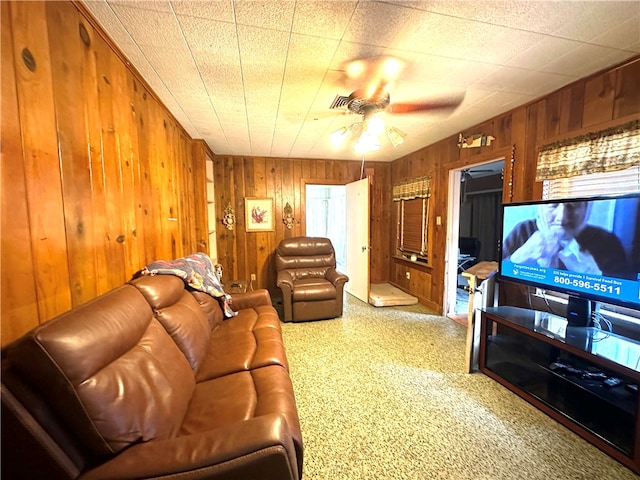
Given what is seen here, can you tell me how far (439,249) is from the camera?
3.61m

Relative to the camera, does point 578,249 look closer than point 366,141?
Yes

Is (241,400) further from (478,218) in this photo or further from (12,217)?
(478,218)

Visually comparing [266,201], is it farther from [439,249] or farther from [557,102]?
[557,102]

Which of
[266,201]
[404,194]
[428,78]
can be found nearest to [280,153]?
[266,201]

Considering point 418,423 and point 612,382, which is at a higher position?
point 612,382

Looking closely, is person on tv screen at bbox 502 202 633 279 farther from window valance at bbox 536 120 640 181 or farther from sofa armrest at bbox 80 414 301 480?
sofa armrest at bbox 80 414 301 480

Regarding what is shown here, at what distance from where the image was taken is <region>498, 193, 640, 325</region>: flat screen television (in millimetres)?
1533

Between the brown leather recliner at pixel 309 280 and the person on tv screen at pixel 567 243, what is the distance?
200 centimetres

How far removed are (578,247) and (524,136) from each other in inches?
49.7

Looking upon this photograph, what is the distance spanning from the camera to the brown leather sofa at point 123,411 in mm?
752

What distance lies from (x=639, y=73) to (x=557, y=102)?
19.2 inches

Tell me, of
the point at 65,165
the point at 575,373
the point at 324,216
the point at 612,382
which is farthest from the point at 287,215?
the point at 612,382

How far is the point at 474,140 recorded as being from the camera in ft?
9.62

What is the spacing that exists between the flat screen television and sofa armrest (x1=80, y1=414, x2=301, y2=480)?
6.85ft
